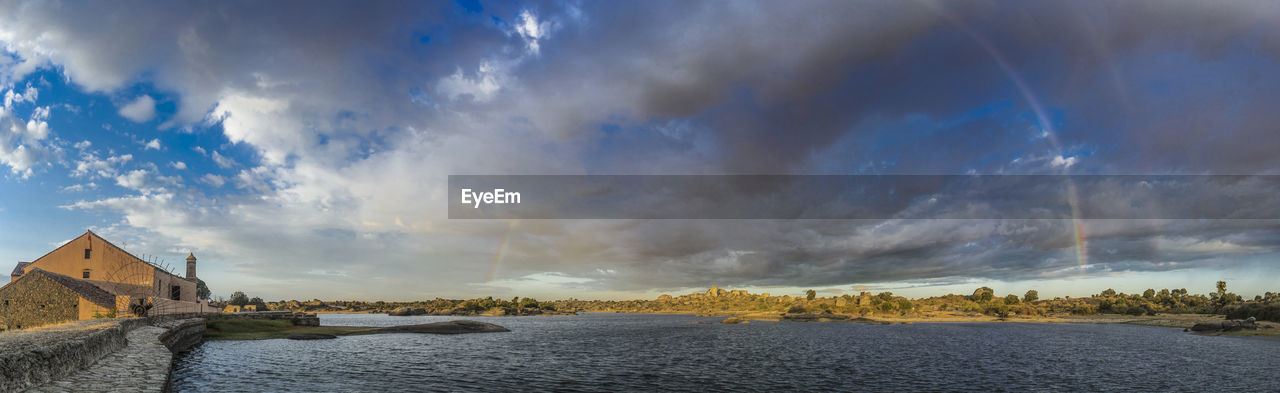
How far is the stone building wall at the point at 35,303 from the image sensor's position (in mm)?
54844

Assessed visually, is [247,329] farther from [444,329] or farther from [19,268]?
[19,268]

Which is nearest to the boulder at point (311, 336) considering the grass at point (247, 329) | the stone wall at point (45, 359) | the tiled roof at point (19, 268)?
the grass at point (247, 329)

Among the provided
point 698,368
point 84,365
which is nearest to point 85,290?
point 84,365

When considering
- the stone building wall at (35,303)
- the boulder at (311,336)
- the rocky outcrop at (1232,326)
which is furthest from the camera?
the rocky outcrop at (1232,326)

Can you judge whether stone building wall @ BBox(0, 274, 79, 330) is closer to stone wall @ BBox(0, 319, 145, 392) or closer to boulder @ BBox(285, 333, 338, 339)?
boulder @ BBox(285, 333, 338, 339)

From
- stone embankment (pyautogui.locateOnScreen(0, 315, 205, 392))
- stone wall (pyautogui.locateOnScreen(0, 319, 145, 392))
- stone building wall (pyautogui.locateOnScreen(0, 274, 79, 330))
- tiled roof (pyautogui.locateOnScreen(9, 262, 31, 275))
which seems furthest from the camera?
tiled roof (pyautogui.locateOnScreen(9, 262, 31, 275))

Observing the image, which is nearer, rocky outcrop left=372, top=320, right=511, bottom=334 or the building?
the building

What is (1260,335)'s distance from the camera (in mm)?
99812

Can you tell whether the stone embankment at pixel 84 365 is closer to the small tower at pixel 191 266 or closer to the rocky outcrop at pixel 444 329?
the rocky outcrop at pixel 444 329

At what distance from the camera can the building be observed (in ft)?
182

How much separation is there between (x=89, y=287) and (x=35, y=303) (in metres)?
12.9

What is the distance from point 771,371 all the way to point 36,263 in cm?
11115

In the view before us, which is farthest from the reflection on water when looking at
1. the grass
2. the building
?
the building

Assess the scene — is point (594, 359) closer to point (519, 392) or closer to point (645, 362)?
point (645, 362)
